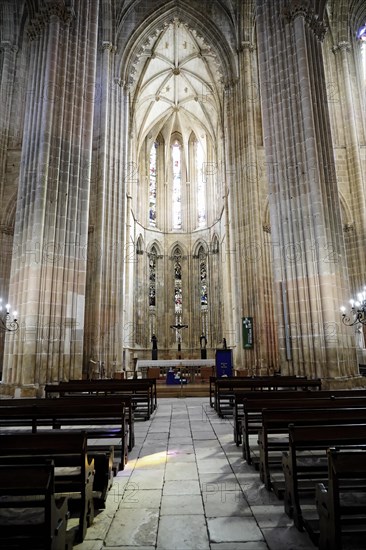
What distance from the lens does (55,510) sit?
2273 mm

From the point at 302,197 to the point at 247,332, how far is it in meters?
7.60

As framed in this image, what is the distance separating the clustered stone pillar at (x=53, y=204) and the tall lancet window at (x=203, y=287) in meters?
19.6

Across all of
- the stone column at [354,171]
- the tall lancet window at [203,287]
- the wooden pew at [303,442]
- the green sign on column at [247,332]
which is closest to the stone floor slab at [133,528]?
the wooden pew at [303,442]

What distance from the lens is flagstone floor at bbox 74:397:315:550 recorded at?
2816 millimetres

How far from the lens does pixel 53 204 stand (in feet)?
37.8

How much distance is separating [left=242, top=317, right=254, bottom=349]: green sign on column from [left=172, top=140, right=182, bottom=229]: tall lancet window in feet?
56.7

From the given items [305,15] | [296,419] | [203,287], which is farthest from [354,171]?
[296,419]

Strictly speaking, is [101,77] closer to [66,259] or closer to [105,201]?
[105,201]

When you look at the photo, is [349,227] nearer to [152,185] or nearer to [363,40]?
[363,40]

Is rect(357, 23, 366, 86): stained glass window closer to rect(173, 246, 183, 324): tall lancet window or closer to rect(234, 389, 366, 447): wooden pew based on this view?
rect(173, 246, 183, 324): tall lancet window

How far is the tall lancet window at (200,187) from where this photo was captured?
3303 centimetres

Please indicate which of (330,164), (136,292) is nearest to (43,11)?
(330,164)

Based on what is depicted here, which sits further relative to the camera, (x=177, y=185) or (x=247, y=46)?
(x=177, y=185)

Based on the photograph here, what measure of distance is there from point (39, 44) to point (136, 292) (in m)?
19.4
